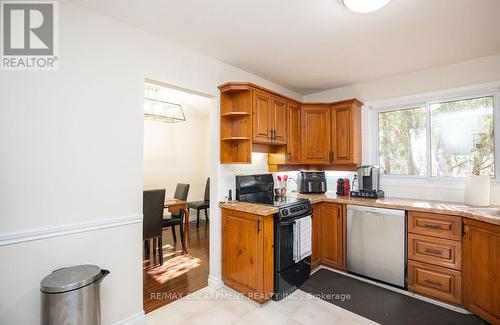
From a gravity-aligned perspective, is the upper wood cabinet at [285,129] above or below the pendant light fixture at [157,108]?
below

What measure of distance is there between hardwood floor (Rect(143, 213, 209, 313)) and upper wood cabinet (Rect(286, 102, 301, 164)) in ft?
6.28

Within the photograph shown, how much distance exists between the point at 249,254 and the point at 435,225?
1870 millimetres

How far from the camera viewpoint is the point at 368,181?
3.11 metres

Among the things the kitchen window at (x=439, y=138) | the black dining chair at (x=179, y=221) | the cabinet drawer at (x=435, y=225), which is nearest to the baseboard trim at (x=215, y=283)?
the black dining chair at (x=179, y=221)

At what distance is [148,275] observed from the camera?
287 centimetres

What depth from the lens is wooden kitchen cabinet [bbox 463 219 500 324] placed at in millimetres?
1884

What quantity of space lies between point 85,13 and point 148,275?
276 cm

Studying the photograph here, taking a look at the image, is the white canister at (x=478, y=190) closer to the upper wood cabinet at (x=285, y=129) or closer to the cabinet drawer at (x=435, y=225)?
the cabinet drawer at (x=435, y=225)

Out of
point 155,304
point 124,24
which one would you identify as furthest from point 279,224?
point 124,24

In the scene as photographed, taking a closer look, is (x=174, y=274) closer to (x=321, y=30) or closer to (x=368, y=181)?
(x=368, y=181)

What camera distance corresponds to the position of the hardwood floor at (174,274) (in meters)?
2.42

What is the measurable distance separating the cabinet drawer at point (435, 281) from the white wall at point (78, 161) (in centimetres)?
268

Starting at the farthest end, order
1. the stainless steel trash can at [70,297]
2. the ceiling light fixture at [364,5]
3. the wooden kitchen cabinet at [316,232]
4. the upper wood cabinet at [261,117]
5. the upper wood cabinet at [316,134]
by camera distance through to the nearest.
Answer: the upper wood cabinet at [316,134]
the wooden kitchen cabinet at [316,232]
the upper wood cabinet at [261,117]
the ceiling light fixture at [364,5]
the stainless steel trash can at [70,297]

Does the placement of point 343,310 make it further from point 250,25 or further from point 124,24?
point 124,24
